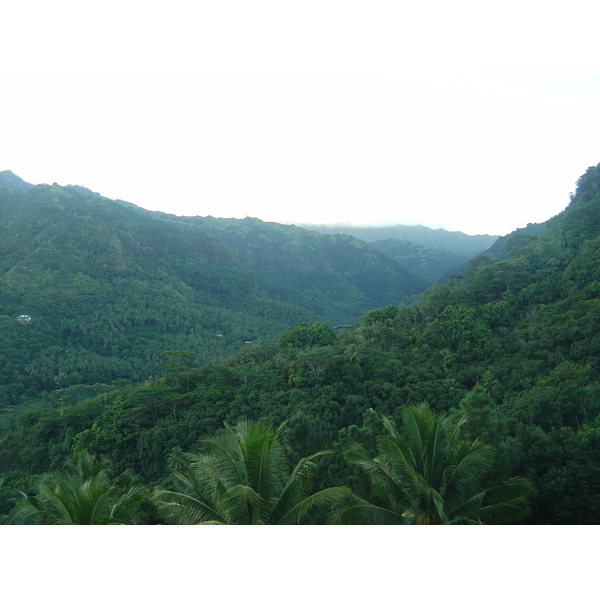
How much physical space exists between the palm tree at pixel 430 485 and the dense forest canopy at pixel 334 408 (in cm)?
4

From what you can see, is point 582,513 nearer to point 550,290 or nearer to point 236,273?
point 550,290

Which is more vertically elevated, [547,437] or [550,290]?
[550,290]

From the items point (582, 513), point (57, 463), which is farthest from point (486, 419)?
point (57, 463)

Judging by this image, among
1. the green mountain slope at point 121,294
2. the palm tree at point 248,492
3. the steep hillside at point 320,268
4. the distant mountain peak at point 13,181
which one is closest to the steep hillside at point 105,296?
the green mountain slope at point 121,294

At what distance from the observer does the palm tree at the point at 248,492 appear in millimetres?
7371

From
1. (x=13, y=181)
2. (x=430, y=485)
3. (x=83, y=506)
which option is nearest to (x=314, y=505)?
(x=430, y=485)

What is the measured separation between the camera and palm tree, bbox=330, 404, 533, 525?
7.65 metres

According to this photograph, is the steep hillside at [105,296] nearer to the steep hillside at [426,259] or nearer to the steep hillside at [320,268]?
the steep hillside at [320,268]

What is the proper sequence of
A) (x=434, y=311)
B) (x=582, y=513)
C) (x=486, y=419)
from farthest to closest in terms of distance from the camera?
(x=434, y=311) → (x=486, y=419) → (x=582, y=513)

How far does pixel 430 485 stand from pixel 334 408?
57.0 ft

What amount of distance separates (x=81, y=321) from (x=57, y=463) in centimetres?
4771

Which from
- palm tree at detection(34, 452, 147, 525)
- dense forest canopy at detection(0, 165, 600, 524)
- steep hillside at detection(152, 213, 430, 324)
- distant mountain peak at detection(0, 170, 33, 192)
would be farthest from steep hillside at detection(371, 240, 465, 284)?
palm tree at detection(34, 452, 147, 525)

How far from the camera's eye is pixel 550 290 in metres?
34.6

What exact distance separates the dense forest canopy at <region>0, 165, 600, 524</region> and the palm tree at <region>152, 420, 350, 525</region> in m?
0.04
